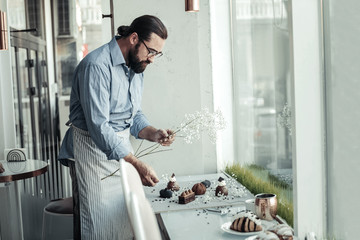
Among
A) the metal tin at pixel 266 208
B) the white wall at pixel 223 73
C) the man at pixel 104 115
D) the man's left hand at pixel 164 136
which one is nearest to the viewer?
the metal tin at pixel 266 208

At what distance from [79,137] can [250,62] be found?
4.19ft

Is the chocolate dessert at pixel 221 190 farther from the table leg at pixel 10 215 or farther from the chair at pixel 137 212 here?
the table leg at pixel 10 215

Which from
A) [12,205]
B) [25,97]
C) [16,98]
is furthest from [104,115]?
[25,97]

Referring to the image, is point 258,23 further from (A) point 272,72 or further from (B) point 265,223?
(B) point 265,223

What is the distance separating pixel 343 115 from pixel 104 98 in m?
1.14

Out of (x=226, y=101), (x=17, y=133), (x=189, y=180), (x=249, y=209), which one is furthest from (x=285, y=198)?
(x=17, y=133)

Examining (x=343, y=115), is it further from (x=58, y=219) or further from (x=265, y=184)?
(x=58, y=219)

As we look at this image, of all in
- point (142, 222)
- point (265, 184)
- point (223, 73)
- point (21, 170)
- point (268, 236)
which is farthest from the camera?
point (223, 73)

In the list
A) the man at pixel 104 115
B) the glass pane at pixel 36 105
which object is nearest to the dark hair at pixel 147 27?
the man at pixel 104 115

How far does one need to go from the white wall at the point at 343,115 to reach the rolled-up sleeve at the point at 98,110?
98 cm

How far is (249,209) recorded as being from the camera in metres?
2.30

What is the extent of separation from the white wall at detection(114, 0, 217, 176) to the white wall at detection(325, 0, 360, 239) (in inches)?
63.2

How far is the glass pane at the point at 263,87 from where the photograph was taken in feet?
7.96

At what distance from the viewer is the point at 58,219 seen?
430 centimetres
